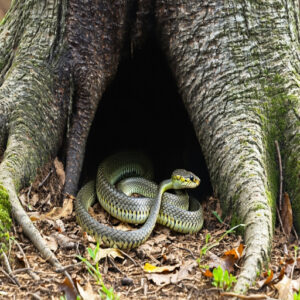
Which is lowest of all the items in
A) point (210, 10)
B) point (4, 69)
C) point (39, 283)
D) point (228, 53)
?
point (39, 283)

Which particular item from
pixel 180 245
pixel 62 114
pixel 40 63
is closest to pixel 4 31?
pixel 40 63

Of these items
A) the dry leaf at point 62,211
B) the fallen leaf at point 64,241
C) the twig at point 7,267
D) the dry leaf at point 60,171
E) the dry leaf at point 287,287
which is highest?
the dry leaf at point 60,171

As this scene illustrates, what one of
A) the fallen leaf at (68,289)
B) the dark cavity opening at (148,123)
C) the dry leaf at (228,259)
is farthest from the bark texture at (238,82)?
the fallen leaf at (68,289)

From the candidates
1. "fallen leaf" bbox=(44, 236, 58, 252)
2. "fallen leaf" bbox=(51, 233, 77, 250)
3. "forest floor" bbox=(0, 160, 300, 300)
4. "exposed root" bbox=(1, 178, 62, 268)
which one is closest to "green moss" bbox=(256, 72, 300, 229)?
"forest floor" bbox=(0, 160, 300, 300)

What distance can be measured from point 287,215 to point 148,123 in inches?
132

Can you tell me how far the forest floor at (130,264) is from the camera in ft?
10.1

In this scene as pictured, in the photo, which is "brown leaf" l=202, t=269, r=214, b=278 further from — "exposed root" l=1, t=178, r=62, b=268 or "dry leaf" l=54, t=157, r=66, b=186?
"dry leaf" l=54, t=157, r=66, b=186

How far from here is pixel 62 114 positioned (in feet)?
16.8

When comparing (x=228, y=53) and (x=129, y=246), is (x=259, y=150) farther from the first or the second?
(x=129, y=246)

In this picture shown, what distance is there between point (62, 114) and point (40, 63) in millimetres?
680

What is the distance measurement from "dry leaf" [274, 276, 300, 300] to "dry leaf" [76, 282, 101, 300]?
1410 mm

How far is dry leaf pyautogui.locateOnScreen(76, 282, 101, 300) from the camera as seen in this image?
2928 mm

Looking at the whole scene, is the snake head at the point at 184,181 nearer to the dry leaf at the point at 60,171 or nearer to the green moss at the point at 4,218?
the dry leaf at the point at 60,171

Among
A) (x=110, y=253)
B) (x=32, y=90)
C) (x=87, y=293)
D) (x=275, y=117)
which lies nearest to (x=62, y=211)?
(x=110, y=253)
